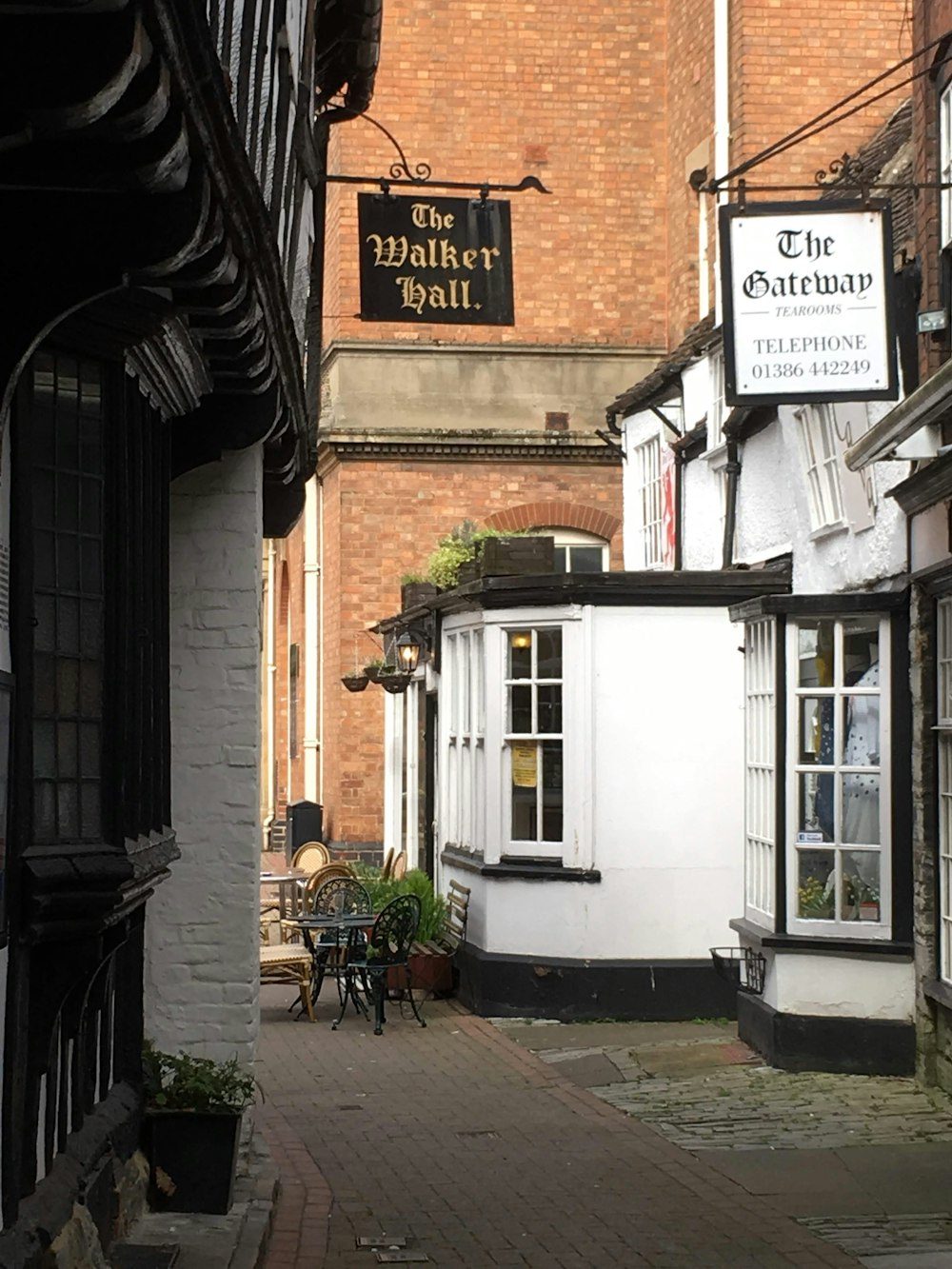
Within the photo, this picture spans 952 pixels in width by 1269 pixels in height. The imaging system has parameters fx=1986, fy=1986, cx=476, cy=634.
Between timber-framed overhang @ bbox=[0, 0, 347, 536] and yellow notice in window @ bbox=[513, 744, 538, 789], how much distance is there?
920 cm

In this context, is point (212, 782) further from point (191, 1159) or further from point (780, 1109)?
point (780, 1109)

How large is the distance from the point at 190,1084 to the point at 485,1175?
244 centimetres

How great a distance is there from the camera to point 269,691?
37.6 meters

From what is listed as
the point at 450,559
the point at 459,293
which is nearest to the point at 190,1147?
the point at 459,293

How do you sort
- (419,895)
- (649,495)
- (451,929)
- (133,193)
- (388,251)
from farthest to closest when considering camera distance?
(649,495) < (419,895) < (451,929) < (388,251) < (133,193)

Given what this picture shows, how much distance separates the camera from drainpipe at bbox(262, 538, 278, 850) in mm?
36125

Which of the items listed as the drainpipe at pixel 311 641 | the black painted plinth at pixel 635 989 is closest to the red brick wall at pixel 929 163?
the black painted plinth at pixel 635 989

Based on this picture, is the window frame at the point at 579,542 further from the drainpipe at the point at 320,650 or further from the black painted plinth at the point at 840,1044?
the black painted plinth at the point at 840,1044

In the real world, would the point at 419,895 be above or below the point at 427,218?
below

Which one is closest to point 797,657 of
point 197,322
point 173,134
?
point 197,322

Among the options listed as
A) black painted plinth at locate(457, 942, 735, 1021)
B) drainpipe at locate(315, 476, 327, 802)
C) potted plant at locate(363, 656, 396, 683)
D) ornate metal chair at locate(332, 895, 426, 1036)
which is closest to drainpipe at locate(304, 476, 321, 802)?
drainpipe at locate(315, 476, 327, 802)

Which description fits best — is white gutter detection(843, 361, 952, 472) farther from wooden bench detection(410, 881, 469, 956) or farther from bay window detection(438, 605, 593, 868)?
wooden bench detection(410, 881, 469, 956)

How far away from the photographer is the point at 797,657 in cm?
1365

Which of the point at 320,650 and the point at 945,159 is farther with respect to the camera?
the point at 320,650
